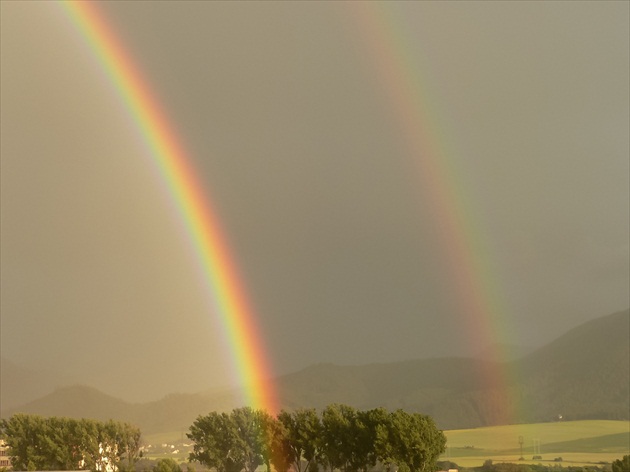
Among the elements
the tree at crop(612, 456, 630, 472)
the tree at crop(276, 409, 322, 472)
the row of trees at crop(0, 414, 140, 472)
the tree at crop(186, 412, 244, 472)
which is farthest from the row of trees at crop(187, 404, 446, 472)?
the tree at crop(612, 456, 630, 472)

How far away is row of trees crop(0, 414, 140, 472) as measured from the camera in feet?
383

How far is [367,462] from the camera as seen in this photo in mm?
91750

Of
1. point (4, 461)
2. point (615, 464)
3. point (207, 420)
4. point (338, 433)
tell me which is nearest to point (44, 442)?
point (207, 420)

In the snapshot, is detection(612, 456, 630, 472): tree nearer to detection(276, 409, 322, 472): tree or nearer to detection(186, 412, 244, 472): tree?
detection(276, 409, 322, 472): tree

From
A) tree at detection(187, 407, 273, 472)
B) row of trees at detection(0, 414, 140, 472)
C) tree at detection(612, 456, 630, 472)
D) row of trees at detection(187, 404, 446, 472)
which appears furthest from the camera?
tree at detection(187, 407, 273, 472)

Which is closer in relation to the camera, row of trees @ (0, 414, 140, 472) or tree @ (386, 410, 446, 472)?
tree @ (386, 410, 446, 472)

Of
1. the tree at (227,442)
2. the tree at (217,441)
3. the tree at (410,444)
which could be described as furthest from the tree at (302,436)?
the tree at (217,441)

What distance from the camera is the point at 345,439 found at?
3622 inches

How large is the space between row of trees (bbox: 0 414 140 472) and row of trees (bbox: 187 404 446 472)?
44.6 ft

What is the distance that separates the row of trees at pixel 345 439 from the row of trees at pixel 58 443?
44.6 ft

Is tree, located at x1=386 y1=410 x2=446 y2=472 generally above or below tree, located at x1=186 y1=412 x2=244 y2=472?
below

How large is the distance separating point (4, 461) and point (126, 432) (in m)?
86.9

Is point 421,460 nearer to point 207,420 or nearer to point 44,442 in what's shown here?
point 207,420

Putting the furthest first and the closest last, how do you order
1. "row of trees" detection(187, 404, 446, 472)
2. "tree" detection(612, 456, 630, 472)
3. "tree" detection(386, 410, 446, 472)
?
"tree" detection(612, 456, 630, 472) → "row of trees" detection(187, 404, 446, 472) → "tree" detection(386, 410, 446, 472)
